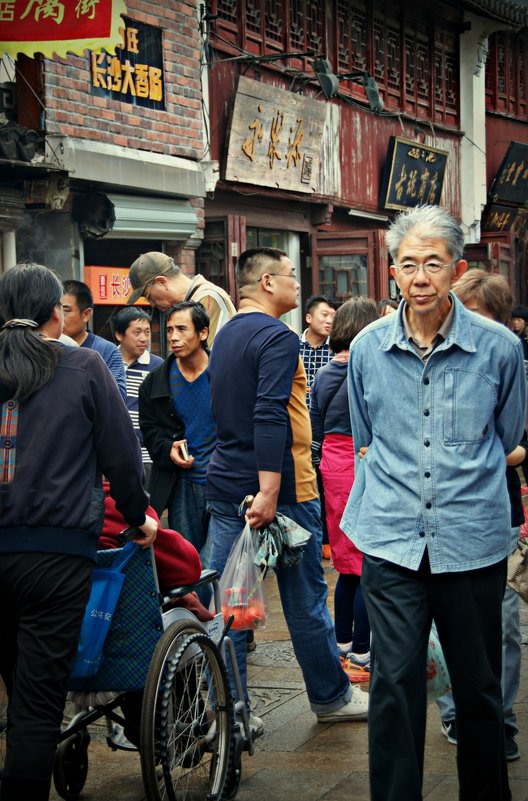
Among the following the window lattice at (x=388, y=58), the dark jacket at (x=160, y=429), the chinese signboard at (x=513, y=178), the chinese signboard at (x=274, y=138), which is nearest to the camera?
the dark jacket at (x=160, y=429)

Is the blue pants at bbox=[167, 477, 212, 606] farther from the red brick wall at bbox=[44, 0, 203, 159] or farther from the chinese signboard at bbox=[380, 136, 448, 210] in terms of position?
the chinese signboard at bbox=[380, 136, 448, 210]

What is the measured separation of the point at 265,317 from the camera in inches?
197

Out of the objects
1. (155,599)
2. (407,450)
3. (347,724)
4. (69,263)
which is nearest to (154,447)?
(347,724)

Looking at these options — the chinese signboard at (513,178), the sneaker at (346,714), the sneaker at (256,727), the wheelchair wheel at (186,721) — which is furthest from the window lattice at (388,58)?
the wheelchair wheel at (186,721)

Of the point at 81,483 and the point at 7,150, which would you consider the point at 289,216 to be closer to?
the point at 7,150

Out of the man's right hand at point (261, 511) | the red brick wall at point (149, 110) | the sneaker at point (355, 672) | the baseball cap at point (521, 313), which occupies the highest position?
the red brick wall at point (149, 110)

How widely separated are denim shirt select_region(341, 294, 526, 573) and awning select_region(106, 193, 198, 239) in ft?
26.8

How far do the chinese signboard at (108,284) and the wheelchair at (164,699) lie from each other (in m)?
7.43

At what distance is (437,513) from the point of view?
11.9 feet

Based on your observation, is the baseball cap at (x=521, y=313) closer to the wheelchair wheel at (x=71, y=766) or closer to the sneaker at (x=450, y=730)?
the sneaker at (x=450, y=730)

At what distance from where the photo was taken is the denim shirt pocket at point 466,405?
3.64 m

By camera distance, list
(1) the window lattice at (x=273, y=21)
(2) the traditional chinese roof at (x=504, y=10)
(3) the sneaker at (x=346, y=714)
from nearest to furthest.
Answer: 1. (3) the sneaker at (x=346, y=714)
2. (1) the window lattice at (x=273, y=21)
3. (2) the traditional chinese roof at (x=504, y=10)

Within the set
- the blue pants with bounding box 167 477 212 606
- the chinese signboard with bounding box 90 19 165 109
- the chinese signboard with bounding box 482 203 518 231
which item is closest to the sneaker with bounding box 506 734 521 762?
the blue pants with bounding box 167 477 212 606

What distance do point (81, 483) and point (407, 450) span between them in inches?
39.5
